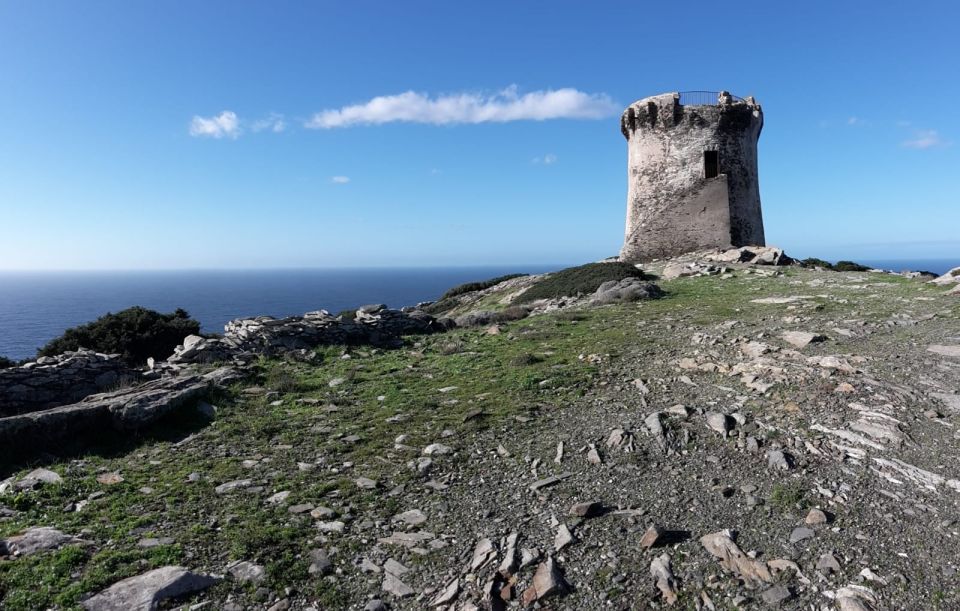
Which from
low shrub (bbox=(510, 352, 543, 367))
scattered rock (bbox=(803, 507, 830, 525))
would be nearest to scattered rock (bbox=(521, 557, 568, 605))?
scattered rock (bbox=(803, 507, 830, 525))

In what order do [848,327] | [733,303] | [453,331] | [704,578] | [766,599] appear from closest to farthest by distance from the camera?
[766,599], [704,578], [848,327], [733,303], [453,331]

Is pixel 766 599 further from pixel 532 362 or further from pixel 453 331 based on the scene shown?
pixel 453 331

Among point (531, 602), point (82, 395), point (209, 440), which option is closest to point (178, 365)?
point (82, 395)

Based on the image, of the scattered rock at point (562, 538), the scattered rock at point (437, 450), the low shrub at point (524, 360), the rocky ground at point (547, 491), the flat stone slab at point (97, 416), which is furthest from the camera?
the low shrub at point (524, 360)

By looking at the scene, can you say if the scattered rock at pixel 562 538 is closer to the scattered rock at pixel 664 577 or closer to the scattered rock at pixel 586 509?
the scattered rock at pixel 586 509

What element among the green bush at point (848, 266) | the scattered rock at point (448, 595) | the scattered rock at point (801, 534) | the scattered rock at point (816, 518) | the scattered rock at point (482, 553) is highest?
the green bush at point (848, 266)

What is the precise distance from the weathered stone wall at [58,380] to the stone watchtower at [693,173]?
25962mm

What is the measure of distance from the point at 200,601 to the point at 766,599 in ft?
15.0

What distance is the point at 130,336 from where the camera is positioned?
671 inches

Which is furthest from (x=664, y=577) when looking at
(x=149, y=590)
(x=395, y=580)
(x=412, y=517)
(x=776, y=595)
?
(x=149, y=590)

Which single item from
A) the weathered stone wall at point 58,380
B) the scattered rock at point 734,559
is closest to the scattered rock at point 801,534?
the scattered rock at point 734,559

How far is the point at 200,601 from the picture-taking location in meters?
4.57

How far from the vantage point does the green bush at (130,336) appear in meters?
16.6

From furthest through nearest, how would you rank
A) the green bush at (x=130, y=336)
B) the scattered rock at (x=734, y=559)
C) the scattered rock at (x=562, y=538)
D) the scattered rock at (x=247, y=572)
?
1. the green bush at (x=130, y=336)
2. the scattered rock at (x=562, y=538)
3. the scattered rock at (x=247, y=572)
4. the scattered rock at (x=734, y=559)
